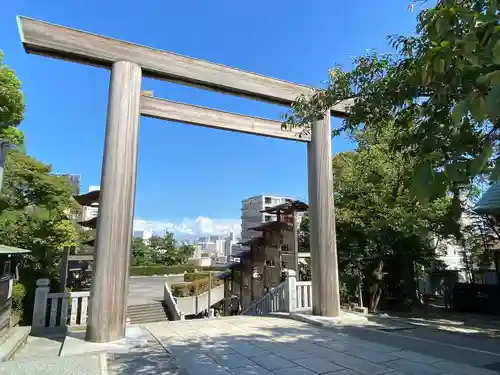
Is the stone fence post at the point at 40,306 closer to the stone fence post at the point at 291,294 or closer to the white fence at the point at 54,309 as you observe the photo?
the white fence at the point at 54,309

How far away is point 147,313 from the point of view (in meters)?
12.7

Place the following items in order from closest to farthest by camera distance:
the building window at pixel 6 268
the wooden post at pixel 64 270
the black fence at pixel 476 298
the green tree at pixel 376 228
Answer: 1. the building window at pixel 6 268
2. the wooden post at pixel 64 270
3. the green tree at pixel 376 228
4. the black fence at pixel 476 298

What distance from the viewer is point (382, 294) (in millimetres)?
9617

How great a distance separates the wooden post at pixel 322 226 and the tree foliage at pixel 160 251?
1162 inches

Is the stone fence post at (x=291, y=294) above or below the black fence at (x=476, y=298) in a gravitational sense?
above

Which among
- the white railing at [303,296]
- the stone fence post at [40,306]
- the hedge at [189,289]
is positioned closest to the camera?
the stone fence post at [40,306]

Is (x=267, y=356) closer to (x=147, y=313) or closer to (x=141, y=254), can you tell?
(x=147, y=313)

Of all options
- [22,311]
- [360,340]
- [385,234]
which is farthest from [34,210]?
[385,234]

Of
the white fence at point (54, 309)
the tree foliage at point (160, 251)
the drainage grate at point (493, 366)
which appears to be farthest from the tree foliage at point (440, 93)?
the tree foliage at point (160, 251)

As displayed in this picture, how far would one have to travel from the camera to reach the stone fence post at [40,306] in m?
5.59

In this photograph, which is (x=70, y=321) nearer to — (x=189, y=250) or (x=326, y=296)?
(x=326, y=296)

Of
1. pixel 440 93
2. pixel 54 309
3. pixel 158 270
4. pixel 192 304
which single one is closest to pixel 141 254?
pixel 158 270

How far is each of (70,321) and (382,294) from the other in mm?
7938

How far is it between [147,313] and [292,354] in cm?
1032
